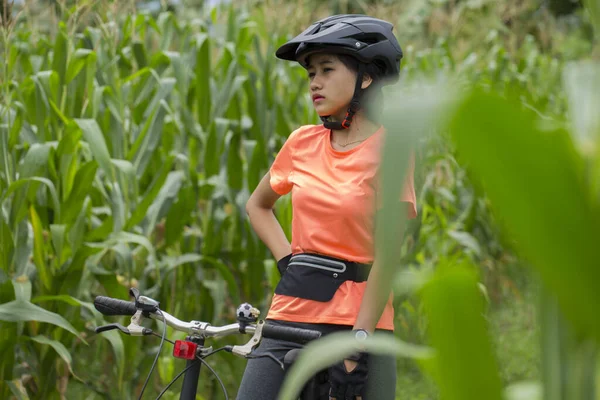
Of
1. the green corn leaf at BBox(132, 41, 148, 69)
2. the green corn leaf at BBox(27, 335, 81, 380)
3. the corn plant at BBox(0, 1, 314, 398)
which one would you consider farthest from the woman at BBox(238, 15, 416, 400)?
the green corn leaf at BBox(132, 41, 148, 69)

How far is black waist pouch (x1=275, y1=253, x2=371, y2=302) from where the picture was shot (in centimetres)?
215

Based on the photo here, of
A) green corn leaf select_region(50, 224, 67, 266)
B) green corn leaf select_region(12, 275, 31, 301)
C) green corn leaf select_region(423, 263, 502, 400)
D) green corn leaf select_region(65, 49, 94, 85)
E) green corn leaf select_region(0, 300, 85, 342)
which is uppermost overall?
green corn leaf select_region(423, 263, 502, 400)

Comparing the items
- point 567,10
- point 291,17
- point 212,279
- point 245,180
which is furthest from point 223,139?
point 567,10

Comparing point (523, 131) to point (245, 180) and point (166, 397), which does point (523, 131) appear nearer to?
point (166, 397)

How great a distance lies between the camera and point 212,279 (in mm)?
4293

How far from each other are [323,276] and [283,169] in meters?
0.36

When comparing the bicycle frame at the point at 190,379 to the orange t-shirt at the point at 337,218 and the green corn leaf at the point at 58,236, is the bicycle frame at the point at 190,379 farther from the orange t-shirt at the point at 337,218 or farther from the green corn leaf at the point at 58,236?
the green corn leaf at the point at 58,236

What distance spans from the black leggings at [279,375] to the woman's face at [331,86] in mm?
546

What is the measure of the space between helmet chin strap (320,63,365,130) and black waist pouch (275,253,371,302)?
34 cm

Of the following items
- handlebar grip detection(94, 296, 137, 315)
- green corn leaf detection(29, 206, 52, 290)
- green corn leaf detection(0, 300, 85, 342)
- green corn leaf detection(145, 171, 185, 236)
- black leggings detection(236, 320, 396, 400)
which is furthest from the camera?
green corn leaf detection(145, 171, 185, 236)

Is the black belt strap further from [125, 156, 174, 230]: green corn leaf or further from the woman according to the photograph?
[125, 156, 174, 230]: green corn leaf

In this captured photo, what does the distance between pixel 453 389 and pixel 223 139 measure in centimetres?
374

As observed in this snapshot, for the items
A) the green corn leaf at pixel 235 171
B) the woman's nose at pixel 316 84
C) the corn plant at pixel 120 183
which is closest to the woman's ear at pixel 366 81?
the woman's nose at pixel 316 84

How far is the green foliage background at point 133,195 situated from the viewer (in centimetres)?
327
